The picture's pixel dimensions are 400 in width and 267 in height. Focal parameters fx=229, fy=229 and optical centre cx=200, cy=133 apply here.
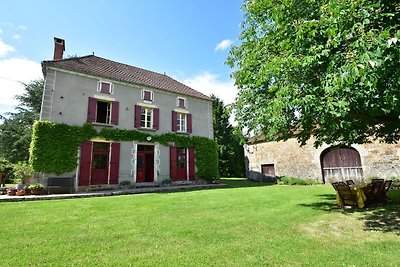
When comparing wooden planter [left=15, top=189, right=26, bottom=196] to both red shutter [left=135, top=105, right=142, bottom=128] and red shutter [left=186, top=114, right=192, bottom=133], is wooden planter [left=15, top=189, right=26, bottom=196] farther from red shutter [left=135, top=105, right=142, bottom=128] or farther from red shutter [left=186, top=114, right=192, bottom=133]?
red shutter [left=186, top=114, right=192, bottom=133]

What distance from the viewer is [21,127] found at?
2378cm

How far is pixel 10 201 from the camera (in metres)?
8.47

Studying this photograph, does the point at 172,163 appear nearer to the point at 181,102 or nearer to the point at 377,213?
the point at 181,102

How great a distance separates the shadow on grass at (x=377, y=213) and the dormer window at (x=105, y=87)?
38.4ft

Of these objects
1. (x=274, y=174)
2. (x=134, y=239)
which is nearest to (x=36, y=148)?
(x=134, y=239)

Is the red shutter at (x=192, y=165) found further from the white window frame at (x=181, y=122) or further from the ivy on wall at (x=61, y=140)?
the ivy on wall at (x=61, y=140)

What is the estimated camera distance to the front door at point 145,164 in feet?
45.5

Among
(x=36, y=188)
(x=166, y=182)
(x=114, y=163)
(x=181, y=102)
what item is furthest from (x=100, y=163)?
(x=181, y=102)

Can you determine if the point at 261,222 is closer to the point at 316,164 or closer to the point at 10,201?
the point at 10,201

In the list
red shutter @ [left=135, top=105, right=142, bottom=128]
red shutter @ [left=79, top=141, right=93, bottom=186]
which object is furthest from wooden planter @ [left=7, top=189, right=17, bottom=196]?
red shutter @ [left=135, top=105, right=142, bottom=128]

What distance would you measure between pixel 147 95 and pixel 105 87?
258 centimetres

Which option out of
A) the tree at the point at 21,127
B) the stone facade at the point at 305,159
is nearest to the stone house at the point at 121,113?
the stone facade at the point at 305,159

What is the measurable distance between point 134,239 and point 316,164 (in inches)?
566

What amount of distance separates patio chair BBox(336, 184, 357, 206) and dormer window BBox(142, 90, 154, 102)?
1157 centimetres
